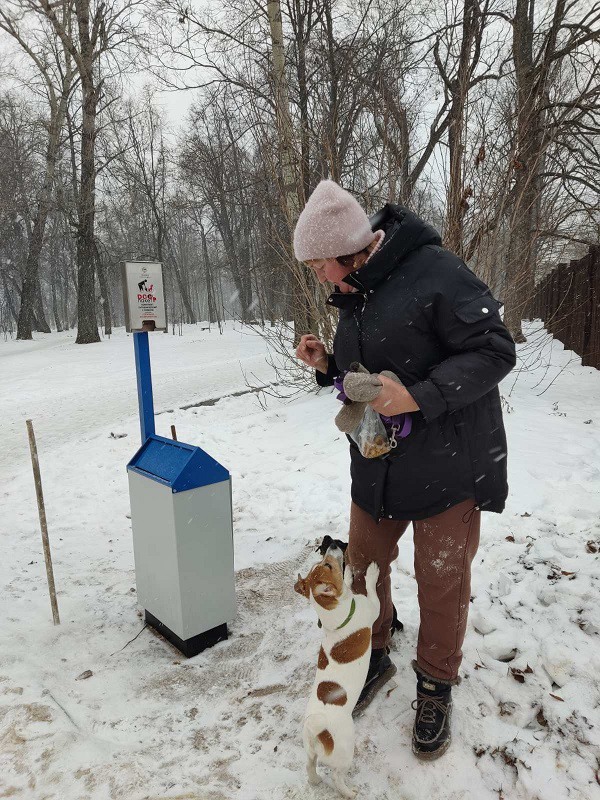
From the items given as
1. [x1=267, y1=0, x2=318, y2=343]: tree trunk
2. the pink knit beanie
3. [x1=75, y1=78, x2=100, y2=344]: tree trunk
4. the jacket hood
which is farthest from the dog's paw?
[x1=75, y1=78, x2=100, y2=344]: tree trunk

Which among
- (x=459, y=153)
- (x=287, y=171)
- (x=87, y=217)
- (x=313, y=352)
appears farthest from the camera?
(x=87, y=217)

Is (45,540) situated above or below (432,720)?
above

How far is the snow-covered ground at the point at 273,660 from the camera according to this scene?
6.34 ft

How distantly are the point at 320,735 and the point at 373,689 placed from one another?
609 millimetres

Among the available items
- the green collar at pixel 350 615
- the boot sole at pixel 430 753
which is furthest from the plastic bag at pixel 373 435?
the boot sole at pixel 430 753

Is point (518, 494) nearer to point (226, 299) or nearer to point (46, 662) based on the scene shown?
point (46, 662)

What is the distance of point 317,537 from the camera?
387 centimetres

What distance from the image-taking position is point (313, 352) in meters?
2.23

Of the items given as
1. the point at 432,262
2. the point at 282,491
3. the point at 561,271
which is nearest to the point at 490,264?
the point at 282,491

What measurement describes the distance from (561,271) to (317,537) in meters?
13.0

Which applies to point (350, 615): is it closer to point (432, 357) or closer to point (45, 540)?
point (432, 357)

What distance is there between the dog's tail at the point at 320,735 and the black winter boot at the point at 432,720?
0.45 m

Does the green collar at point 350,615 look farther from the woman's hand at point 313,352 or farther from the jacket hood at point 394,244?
the jacket hood at point 394,244

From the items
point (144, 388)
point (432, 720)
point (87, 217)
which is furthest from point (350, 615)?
point (87, 217)
